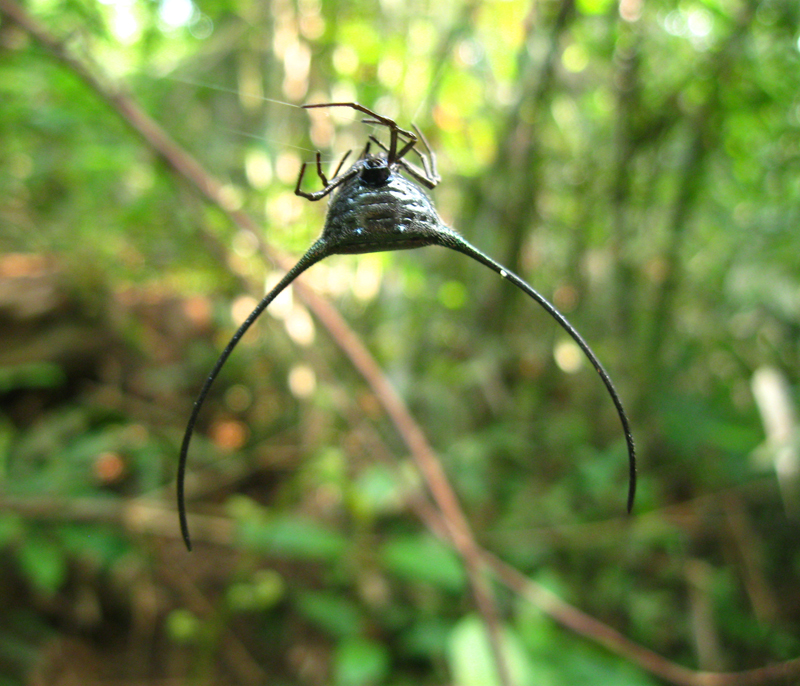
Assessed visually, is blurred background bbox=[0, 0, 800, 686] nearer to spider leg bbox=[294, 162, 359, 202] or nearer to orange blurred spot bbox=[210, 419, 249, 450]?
orange blurred spot bbox=[210, 419, 249, 450]

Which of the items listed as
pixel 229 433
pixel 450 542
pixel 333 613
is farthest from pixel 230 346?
pixel 229 433

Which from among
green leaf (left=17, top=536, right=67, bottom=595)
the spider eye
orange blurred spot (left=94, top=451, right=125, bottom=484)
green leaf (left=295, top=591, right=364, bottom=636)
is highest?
orange blurred spot (left=94, top=451, right=125, bottom=484)

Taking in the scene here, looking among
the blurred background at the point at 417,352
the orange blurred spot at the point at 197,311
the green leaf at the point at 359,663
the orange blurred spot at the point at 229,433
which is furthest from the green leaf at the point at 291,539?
the orange blurred spot at the point at 197,311

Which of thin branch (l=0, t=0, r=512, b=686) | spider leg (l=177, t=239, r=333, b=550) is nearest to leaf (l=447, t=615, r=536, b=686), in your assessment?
thin branch (l=0, t=0, r=512, b=686)

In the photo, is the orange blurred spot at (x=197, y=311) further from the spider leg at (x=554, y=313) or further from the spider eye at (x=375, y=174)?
the spider leg at (x=554, y=313)

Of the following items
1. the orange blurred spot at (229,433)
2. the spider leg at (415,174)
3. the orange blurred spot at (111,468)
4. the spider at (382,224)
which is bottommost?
the spider at (382,224)

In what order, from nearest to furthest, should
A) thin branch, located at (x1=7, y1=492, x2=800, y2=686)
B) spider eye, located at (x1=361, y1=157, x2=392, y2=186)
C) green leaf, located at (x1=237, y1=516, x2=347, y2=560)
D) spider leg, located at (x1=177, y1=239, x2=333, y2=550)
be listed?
spider leg, located at (x1=177, y1=239, x2=333, y2=550), spider eye, located at (x1=361, y1=157, x2=392, y2=186), thin branch, located at (x1=7, y1=492, x2=800, y2=686), green leaf, located at (x1=237, y1=516, x2=347, y2=560)
